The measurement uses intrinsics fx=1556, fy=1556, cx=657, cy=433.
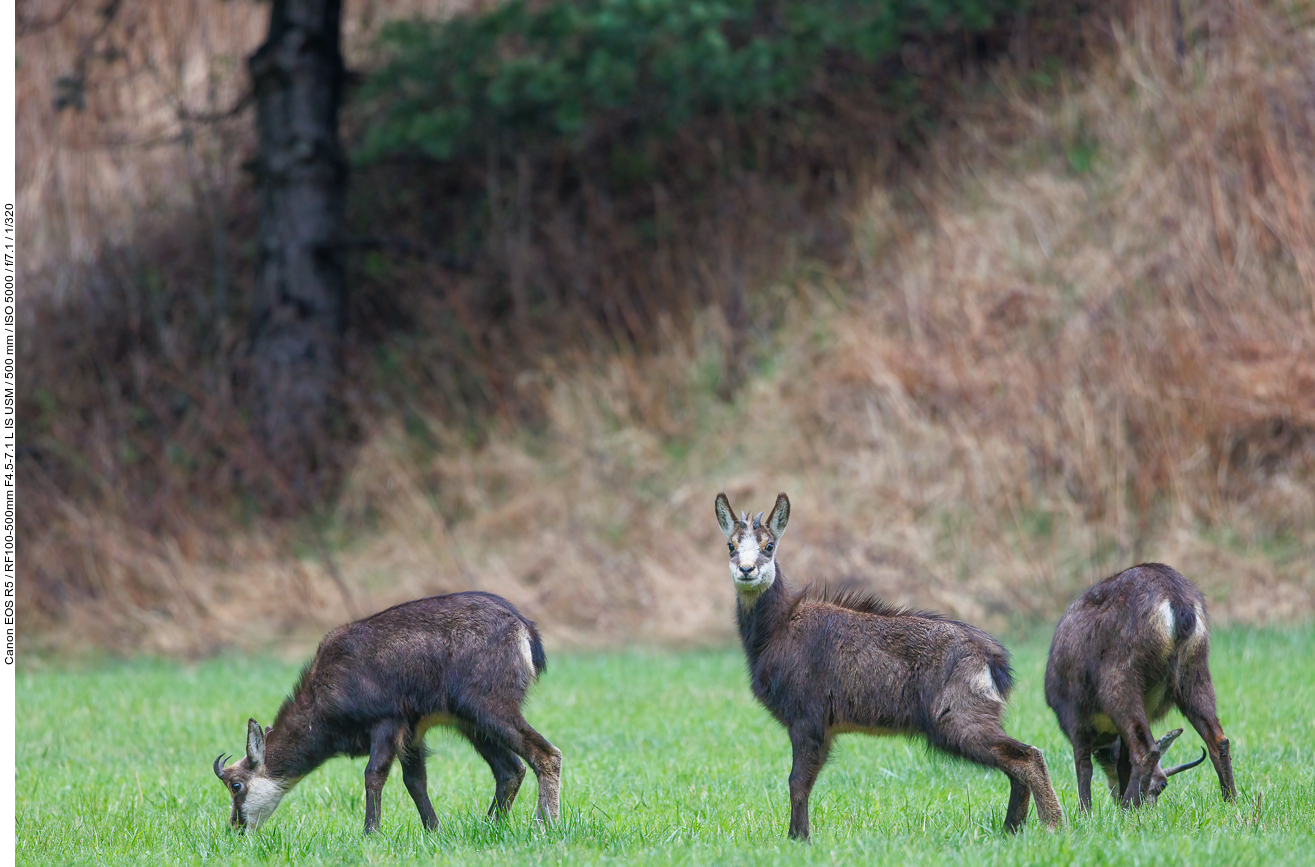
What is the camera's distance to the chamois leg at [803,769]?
6.82 m

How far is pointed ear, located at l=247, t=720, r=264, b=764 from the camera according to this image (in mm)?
7496

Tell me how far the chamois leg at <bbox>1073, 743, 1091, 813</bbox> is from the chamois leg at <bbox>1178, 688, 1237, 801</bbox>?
1.59 ft

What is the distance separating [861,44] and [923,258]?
2.75 meters

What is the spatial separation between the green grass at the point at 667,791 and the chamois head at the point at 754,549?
44.2 inches

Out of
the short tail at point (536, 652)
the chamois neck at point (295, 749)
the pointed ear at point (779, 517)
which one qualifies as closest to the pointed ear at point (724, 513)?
the pointed ear at point (779, 517)

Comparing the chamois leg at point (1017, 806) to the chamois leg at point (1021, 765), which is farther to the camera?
the chamois leg at point (1017, 806)

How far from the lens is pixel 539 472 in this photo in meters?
19.9

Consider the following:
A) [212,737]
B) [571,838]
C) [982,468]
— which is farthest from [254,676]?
[571,838]

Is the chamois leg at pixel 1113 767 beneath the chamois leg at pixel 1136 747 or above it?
beneath

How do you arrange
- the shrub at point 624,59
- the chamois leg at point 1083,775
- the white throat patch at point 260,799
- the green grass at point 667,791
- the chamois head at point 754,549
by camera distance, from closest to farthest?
the green grass at point 667,791, the chamois leg at point 1083,775, the chamois head at point 754,549, the white throat patch at point 260,799, the shrub at point 624,59

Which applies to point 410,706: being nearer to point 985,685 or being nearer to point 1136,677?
point 985,685

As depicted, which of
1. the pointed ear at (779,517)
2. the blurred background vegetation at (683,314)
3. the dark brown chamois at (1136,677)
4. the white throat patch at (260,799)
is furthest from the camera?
the blurred background vegetation at (683,314)

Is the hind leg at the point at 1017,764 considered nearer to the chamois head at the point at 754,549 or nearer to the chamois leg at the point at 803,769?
the chamois leg at the point at 803,769

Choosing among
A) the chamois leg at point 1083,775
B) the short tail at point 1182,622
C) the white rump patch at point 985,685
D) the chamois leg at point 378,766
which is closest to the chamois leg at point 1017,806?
the white rump patch at point 985,685
